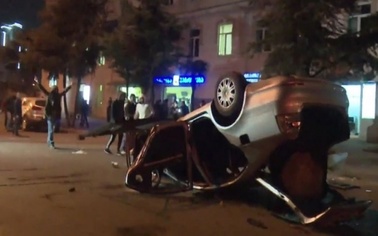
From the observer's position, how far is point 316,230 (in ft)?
26.8

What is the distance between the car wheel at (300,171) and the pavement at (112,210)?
52cm

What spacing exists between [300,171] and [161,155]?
86.6 inches

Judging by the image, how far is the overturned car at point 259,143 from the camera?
8062mm

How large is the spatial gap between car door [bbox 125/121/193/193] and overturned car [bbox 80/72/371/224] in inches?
0.6

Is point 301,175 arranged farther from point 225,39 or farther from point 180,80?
point 225,39

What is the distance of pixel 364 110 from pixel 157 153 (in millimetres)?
22094

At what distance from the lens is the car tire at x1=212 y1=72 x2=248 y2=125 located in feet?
28.6

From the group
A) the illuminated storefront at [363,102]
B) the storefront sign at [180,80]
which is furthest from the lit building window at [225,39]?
the illuminated storefront at [363,102]

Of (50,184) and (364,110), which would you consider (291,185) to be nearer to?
(50,184)

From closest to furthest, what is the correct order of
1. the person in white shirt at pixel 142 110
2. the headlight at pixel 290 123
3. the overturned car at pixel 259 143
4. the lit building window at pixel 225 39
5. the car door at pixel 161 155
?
Answer: the headlight at pixel 290 123 → the overturned car at pixel 259 143 → the car door at pixel 161 155 → the person in white shirt at pixel 142 110 → the lit building window at pixel 225 39

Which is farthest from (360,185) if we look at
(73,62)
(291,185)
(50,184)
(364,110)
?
(73,62)

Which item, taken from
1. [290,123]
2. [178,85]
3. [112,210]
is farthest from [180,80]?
[290,123]

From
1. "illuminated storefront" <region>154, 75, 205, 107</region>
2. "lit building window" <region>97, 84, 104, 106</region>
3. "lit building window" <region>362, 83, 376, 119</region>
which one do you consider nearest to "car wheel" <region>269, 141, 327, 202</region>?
"lit building window" <region>362, 83, 376, 119</region>

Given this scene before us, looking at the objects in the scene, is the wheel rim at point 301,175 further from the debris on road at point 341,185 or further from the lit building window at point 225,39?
the lit building window at point 225,39
